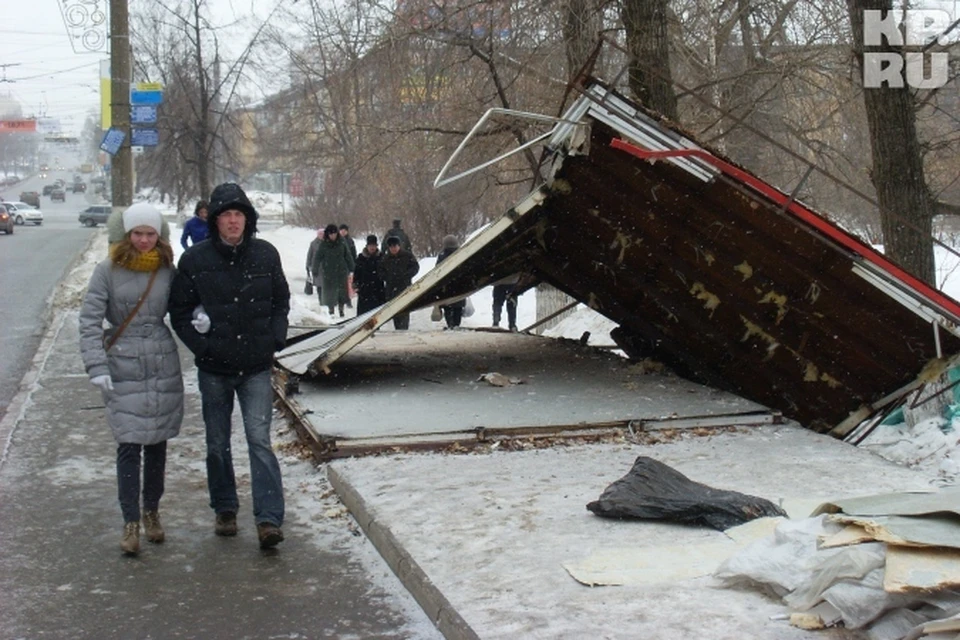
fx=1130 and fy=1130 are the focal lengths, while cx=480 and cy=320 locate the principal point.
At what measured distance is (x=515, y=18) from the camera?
48.2ft

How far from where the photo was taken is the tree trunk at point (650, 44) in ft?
43.3

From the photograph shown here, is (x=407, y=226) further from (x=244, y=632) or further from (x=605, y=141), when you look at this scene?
(x=244, y=632)

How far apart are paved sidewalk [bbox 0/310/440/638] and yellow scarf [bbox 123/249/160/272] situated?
1.50 meters

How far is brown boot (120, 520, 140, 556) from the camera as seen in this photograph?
5.86 m

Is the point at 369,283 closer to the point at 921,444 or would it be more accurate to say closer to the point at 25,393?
the point at 25,393

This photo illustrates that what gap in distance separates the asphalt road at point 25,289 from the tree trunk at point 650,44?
25.4 ft

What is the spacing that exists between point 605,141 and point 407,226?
25619 mm

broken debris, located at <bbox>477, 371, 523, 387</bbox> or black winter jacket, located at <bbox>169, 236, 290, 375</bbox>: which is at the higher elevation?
black winter jacket, located at <bbox>169, 236, 290, 375</bbox>

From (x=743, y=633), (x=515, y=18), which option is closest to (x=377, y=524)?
(x=743, y=633)

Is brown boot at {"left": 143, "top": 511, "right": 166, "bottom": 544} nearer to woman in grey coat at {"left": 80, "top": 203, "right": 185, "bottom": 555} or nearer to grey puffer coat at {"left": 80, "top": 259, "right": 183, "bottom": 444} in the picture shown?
woman in grey coat at {"left": 80, "top": 203, "right": 185, "bottom": 555}

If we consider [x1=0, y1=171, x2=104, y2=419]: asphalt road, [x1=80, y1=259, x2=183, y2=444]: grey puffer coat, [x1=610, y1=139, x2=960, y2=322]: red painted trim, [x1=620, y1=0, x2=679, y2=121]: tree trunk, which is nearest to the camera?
[x1=80, y1=259, x2=183, y2=444]: grey puffer coat

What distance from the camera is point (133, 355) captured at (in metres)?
5.87

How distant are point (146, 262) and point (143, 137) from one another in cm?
1416

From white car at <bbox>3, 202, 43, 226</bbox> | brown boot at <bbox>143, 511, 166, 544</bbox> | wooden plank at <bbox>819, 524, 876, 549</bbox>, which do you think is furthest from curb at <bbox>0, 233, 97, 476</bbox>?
white car at <bbox>3, 202, 43, 226</bbox>
